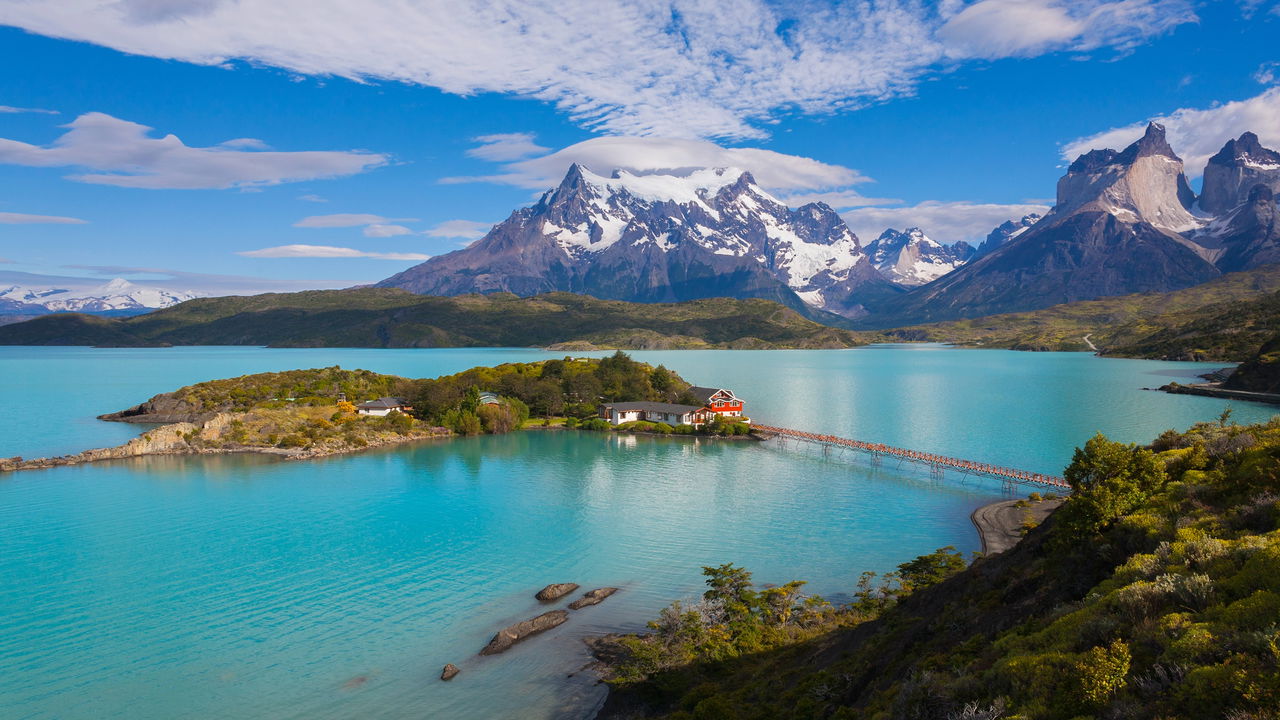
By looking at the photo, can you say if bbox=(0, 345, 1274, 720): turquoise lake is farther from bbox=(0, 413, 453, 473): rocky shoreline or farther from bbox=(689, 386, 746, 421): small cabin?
bbox=(689, 386, 746, 421): small cabin

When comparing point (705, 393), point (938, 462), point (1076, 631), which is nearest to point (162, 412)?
point (705, 393)

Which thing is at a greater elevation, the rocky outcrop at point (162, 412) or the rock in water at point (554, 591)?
the rocky outcrop at point (162, 412)

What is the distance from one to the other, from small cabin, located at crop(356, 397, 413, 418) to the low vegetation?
267ft

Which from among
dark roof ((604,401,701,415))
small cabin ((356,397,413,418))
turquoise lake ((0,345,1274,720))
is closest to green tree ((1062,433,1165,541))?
turquoise lake ((0,345,1274,720))

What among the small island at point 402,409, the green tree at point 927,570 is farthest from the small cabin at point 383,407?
the green tree at point 927,570

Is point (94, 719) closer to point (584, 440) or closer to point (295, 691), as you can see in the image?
point (295, 691)

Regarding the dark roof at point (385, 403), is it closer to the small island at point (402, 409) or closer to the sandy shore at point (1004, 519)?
the small island at point (402, 409)

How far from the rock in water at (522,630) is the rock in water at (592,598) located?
113 centimetres

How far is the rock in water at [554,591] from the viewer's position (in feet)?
129

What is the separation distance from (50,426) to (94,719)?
108m

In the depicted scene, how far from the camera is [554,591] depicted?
1565 inches

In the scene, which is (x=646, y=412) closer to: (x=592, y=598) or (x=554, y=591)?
(x=554, y=591)

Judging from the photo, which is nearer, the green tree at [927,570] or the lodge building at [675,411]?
the green tree at [927,570]

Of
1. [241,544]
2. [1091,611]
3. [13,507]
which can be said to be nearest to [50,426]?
[13,507]
